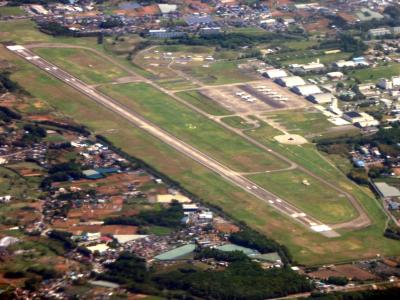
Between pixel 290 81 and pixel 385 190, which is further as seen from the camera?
pixel 290 81

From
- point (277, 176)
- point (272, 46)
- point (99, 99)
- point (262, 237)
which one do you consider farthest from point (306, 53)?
point (262, 237)

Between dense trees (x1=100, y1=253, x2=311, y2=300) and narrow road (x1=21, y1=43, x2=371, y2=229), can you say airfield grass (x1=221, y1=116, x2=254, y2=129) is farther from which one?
dense trees (x1=100, y1=253, x2=311, y2=300)

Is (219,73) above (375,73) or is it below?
above

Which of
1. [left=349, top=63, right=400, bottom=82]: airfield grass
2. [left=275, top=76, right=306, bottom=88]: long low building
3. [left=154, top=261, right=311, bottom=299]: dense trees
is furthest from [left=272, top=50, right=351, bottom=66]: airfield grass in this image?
[left=154, top=261, right=311, bottom=299]: dense trees

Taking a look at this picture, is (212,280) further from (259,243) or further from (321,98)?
(321,98)

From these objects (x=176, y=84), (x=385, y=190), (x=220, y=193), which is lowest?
(x=176, y=84)

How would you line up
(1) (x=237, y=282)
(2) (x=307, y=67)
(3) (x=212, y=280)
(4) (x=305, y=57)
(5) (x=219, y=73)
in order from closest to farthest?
(1) (x=237, y=282) → (3) (x=212, y=280) → (5) (x=219, y=73) → (2) (x=307, y=67) → (4) (x=305, y=57)

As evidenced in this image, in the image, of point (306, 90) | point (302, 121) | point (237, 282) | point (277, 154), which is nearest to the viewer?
point (237, 282)

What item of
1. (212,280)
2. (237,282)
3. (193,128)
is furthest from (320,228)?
(193,128)
